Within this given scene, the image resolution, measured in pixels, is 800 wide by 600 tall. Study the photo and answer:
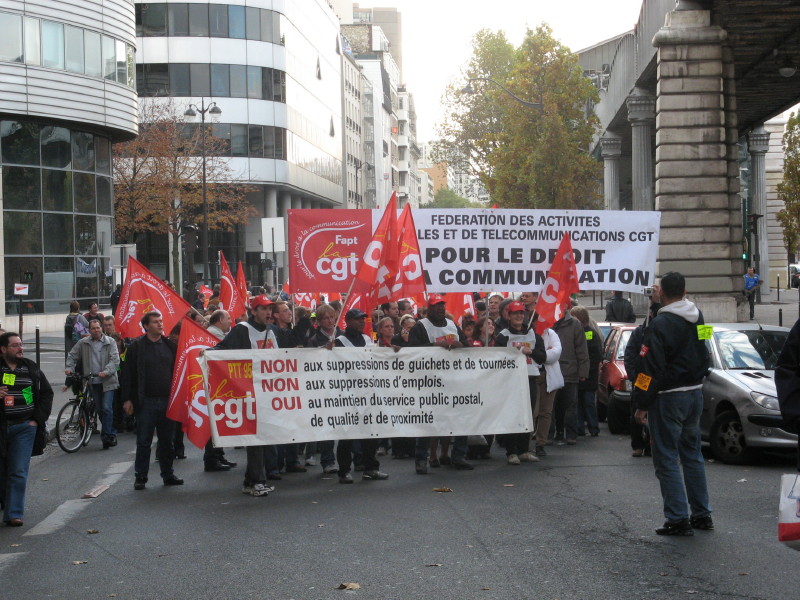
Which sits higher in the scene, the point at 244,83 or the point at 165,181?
the point at 244,83


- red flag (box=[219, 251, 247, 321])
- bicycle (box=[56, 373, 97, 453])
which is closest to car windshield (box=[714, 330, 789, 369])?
bicycle (box=[56, 373, 97, 453])

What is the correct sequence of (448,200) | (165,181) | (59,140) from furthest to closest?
(448,200), (165,181), (59,140)

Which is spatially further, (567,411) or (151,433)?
(567,411)

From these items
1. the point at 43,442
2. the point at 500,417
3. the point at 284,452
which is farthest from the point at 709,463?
the point at 43,442

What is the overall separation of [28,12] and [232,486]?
32.2 metres

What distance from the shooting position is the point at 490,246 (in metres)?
12.8

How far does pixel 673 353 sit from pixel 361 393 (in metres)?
3.97

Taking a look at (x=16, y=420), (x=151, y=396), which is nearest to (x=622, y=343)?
(x=151, y=396)

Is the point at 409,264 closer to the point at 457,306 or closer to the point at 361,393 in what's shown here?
the point at 361,393

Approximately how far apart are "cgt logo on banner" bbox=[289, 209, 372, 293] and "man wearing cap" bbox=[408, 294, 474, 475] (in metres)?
2.01

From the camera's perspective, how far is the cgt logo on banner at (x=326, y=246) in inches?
535

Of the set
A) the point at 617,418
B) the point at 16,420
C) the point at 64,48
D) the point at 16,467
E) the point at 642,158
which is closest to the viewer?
the point at 16,467

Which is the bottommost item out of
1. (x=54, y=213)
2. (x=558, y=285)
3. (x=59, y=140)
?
(x=558, y=285)

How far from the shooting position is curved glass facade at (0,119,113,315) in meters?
38.9
